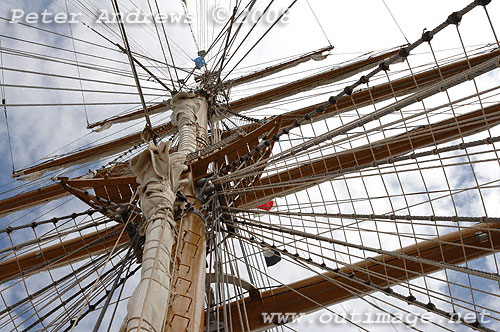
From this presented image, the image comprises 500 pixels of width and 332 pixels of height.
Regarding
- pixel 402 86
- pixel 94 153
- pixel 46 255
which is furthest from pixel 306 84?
pixel 46 255

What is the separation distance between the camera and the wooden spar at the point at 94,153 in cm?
920

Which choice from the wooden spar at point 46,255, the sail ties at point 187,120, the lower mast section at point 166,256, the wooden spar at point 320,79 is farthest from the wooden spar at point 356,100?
the lower mast section at point 166,256

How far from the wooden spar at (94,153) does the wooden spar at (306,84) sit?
2112mm

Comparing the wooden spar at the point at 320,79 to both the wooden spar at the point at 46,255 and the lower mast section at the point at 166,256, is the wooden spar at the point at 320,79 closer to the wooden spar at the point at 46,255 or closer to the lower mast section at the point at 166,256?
the wooden spar at the point at 46,255

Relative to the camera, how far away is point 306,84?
378 inches

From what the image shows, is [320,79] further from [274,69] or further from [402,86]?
[402,86]

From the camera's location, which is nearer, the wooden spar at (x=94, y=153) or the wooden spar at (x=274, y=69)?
the wooden spar at (x=94, y=153)

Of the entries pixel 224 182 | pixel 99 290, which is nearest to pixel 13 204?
pixel 99 290

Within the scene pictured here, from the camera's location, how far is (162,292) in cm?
209

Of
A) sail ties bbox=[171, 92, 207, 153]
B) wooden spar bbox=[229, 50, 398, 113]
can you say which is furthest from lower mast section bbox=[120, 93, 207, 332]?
wooden spar bbox=[229, 50, 398, 113]

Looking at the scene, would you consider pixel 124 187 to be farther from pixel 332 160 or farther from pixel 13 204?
pixel 13 204

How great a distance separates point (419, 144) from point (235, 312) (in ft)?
12.2

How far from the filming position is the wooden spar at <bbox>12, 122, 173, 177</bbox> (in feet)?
30.2

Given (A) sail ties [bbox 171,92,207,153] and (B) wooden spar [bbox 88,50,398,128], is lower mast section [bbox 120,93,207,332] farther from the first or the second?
(B) wooden spar [bbox 88,50,398,128]
